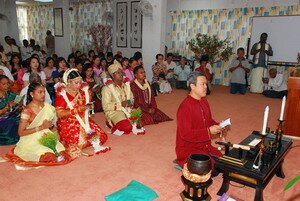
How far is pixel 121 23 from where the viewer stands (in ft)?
33.2

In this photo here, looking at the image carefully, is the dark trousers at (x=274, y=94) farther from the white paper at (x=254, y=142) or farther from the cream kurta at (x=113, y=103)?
the white paper at (x=254, y=142)

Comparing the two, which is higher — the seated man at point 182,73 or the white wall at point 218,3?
the white wall at point 218,3

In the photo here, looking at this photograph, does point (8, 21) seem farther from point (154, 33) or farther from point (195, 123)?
point (195, 123)

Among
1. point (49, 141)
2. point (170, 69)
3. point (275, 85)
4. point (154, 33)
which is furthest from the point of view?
point (170, 69)

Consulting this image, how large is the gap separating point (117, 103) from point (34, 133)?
149 cm

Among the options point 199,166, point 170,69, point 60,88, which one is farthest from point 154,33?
point 199,166

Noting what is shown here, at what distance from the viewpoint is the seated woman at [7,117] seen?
390cm

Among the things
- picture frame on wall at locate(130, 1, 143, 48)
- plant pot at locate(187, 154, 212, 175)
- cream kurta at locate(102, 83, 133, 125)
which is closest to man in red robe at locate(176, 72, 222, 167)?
plant pot at locate(187, 154, 212, 175)

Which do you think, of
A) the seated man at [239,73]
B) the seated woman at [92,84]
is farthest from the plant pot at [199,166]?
the seated man at [239,73]

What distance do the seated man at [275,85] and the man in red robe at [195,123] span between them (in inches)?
211

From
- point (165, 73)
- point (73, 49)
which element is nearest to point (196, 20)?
point (165, 73)

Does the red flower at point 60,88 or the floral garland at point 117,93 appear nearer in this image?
the red flower at point 60,88

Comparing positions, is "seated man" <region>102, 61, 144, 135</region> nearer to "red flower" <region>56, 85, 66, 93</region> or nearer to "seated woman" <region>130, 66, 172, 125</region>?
"seated woman" <region>130, 66, 172, 125</region>

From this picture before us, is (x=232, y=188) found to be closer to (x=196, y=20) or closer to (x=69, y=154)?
(x=69, y=154)
